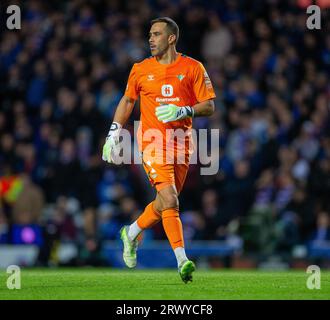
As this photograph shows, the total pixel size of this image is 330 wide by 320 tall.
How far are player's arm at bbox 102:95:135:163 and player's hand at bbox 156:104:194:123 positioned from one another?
648 millimetres

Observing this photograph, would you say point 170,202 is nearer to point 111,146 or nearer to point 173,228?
point 173,228

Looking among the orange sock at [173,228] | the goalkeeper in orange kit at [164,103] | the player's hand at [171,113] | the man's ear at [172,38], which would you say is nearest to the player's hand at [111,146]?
the goalkeeper in orange kit at [164,103]

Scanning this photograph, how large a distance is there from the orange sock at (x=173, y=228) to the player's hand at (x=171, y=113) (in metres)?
0.96

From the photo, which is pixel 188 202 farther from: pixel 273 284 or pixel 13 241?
pixel 273 284

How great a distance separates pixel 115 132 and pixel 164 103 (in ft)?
2.05

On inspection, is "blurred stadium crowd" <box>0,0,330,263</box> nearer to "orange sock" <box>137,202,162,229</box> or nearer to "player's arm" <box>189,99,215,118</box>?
"orange sock" <box>137,202,162,229</box>

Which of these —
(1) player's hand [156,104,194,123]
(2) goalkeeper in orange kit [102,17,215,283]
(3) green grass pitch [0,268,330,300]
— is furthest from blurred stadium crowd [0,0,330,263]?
(1) player's hand [156,104,194,123]

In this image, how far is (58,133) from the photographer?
1952cm

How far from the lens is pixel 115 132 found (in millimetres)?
11352

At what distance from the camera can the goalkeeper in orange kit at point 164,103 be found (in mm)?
11047

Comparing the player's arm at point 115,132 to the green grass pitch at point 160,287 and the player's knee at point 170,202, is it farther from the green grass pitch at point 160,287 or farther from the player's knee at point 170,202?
the green grass pitch at point 160,287

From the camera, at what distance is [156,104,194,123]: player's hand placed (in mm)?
10789

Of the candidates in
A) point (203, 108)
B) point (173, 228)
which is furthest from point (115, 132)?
point (173, 228)

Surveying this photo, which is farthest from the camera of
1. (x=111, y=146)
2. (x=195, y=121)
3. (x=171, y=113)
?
(x=195, y=121)
